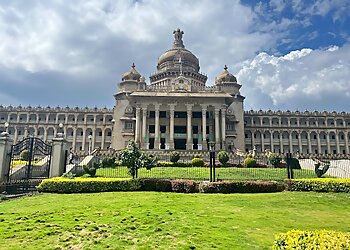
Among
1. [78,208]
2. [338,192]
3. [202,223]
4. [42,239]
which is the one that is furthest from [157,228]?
[338,192]

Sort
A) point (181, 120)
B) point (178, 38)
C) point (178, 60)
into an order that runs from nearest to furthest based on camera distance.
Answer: point (181, 120)
point (178, 60)
point (178, 38)

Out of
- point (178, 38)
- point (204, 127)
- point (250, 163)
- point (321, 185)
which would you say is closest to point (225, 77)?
point (178, 38)

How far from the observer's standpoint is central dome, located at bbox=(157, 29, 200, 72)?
54062 mm

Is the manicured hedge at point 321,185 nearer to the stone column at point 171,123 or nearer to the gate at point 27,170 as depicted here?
the gate at point 27,170

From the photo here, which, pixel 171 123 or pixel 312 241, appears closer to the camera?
pixel 312 241

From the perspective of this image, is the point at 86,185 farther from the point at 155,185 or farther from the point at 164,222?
the point at 164,222

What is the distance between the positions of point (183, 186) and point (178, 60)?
4294 centimetres

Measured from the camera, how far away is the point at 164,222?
25.7 feet

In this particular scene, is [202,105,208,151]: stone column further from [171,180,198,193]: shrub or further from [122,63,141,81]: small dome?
[171,180,198,193]: shrub

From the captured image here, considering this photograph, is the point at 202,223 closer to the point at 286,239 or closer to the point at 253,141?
the point at 286,239

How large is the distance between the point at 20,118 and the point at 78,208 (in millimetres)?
65136

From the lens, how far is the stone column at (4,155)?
49.9ft

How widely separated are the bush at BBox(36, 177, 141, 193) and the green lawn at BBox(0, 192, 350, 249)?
3.12 metres

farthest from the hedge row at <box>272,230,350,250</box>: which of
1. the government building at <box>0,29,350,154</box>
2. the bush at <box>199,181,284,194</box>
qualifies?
the government building at <box>0,29,350,154</box>
